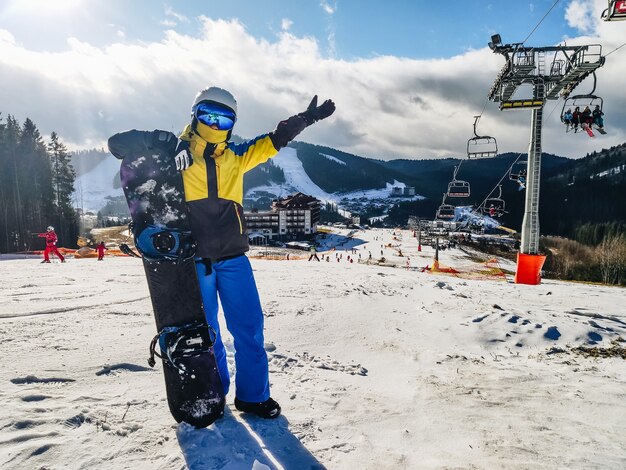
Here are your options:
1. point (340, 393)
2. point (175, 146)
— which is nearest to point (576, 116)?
point (340, 393)

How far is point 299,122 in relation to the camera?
3.42 metres

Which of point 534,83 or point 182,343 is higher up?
point 534,83

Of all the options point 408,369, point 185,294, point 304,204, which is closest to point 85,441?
point 185,294

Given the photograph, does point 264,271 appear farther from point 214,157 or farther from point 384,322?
point 214,157

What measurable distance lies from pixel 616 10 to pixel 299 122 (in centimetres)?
806

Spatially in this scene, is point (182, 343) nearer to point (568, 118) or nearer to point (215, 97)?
point (215, 97)

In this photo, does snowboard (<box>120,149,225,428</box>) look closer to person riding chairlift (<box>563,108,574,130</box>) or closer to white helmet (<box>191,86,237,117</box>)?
white helmet (<box>191,86,237,117</box>)

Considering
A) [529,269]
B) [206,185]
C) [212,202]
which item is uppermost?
[206,185]

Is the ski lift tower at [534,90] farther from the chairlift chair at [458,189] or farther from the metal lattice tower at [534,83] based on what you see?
the chairlift chair at [458,189]

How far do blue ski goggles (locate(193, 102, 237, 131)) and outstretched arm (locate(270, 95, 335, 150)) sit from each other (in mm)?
499

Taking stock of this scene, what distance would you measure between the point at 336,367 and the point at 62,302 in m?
4.97

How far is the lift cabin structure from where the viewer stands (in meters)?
6.86

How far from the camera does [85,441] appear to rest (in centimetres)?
225

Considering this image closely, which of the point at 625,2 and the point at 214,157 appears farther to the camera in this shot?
the point at 625,2
